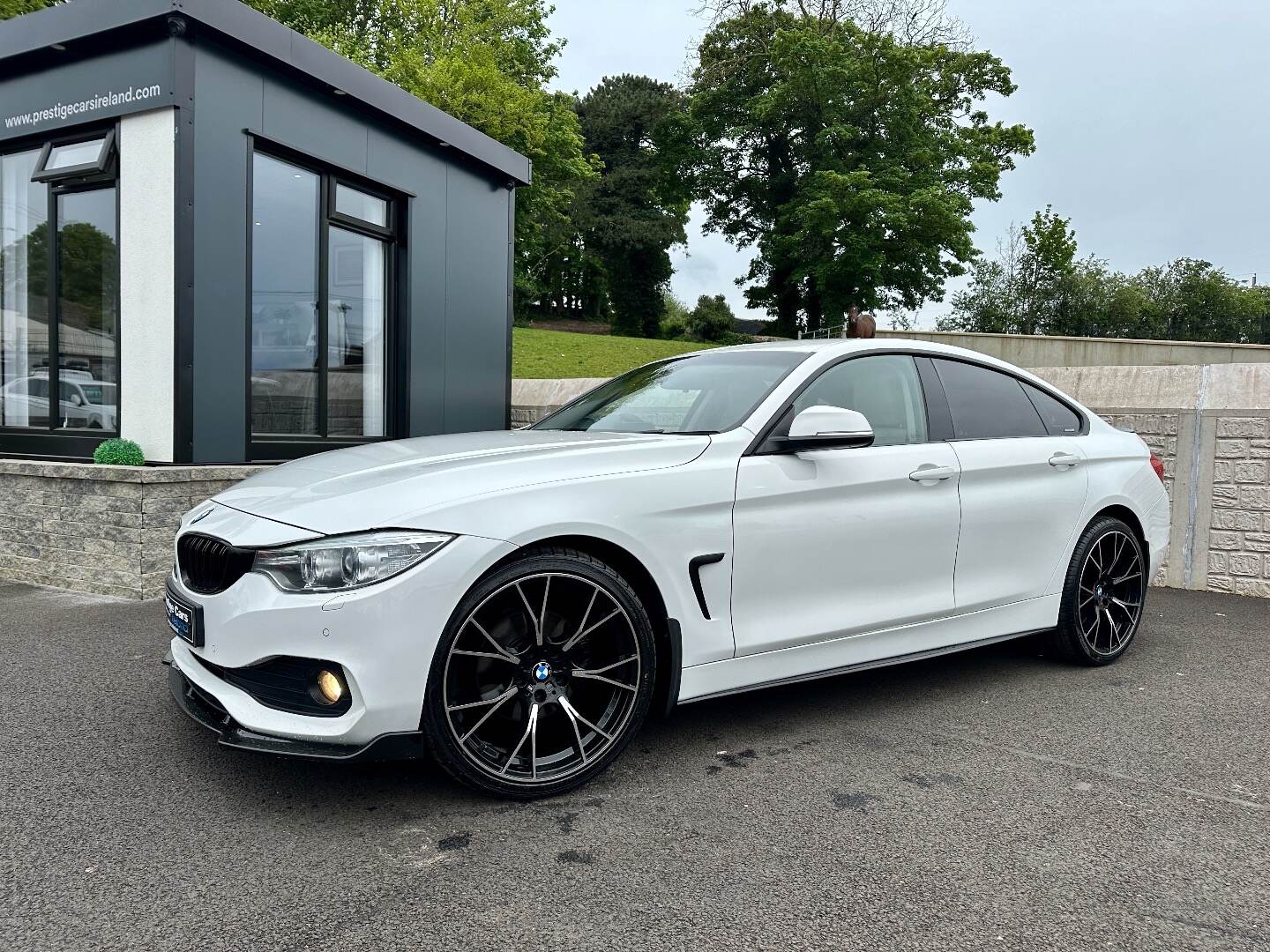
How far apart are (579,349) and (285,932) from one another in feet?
78.9

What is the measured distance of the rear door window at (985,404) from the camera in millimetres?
4258

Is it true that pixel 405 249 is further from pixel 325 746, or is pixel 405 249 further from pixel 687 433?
pixel 325 746

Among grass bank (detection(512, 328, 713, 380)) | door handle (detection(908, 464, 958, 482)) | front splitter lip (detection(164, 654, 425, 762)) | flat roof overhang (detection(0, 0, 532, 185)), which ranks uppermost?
flat roof overhang (detection(0, 0, 532, 185))

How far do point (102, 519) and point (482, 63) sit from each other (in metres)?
19.7

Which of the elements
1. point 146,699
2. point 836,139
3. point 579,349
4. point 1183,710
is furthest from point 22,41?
point 836,139

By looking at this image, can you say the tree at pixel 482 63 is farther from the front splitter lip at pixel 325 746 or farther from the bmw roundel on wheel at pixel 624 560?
the front splitter lip at pixel 325 746

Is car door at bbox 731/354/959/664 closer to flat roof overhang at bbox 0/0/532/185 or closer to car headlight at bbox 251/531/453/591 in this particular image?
car headlight at bbox 251/531/453/591

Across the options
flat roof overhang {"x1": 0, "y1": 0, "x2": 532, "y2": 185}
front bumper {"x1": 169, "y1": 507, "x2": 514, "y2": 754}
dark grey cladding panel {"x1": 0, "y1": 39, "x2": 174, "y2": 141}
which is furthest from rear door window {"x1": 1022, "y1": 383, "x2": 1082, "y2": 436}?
dark grey cladding panel {"x1": 0, "y1": 39, "x2": 174, "y2": 141}

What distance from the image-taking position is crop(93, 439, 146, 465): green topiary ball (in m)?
6.33

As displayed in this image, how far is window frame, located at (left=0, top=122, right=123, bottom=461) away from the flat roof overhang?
25.7 inches

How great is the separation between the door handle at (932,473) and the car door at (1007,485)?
3.4 inches

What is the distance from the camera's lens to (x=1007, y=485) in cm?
421

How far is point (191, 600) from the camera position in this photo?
2.97m

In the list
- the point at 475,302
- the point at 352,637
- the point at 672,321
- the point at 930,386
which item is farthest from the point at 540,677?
the point at 672,321
